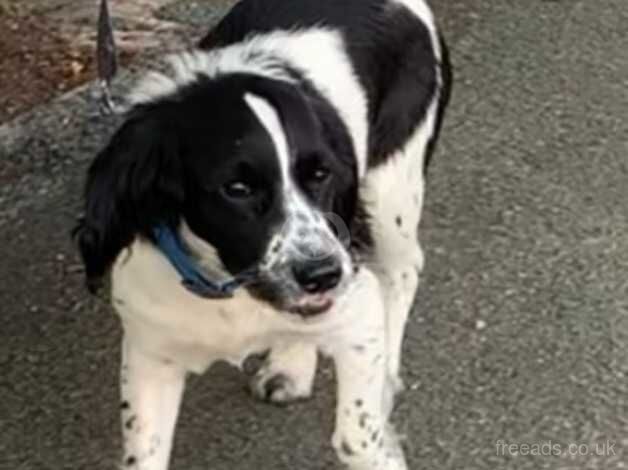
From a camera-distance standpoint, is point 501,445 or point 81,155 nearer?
point 501,445

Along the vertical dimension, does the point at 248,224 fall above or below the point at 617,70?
above

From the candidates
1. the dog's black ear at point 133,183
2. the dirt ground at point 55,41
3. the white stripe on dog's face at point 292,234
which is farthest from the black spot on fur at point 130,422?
the dirt ground at point 55,41

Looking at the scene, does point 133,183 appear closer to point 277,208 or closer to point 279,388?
point 277,208

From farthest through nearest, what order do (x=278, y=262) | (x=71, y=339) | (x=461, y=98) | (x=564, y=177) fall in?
1. (x=461, y=98)
2. (x=564, y=177)
3. (x=71, y=339)
4. (x=278, y=262)

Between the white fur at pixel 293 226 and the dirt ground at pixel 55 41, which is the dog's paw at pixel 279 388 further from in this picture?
the dirt ground at pixel 55 41

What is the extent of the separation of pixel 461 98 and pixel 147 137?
2.67 meters

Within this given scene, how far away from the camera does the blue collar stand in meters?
3.86

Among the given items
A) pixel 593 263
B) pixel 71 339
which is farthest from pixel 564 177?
pixel 71 339

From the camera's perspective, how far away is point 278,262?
3650mm

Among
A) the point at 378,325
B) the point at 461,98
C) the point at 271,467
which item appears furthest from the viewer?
the point at 461,98

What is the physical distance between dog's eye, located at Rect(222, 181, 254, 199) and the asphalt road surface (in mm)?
1049

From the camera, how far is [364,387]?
13.9ft

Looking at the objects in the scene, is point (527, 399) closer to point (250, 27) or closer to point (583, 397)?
point (583, 397)

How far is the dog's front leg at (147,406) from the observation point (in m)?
4.18
